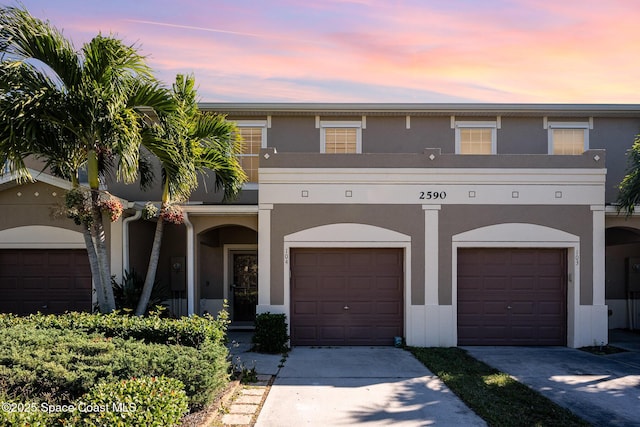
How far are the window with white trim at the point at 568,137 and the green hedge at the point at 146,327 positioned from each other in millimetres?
11549

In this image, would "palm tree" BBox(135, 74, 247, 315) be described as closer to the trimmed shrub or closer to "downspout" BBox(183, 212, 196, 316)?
"downspout" BBox(183, 212, 196, 316)

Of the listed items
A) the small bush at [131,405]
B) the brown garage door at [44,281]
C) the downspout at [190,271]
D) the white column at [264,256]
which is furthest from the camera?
the brown garage door at [44,281]

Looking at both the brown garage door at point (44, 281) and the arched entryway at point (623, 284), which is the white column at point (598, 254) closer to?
the arched entryway at point (623, 284)

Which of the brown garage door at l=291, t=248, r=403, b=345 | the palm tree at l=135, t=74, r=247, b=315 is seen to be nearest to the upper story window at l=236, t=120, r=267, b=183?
the palm tree at l=135, t=74, r=247, b=315

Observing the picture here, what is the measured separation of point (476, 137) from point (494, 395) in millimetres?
9056

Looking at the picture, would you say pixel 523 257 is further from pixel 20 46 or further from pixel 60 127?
pixel 20 46

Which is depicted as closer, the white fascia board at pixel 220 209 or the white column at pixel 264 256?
the white column at pixel 264 256

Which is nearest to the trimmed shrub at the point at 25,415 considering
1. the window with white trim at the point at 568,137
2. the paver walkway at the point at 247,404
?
the paver walkway at the point at 247,404

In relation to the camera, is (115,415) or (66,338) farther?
(66,338)

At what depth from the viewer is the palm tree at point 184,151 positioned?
9.91 metres

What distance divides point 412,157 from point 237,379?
659cm

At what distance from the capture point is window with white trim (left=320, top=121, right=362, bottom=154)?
15.0 m

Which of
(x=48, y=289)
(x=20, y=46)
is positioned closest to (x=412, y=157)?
(x=20, y=46)

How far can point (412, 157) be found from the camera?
12.1 meters
